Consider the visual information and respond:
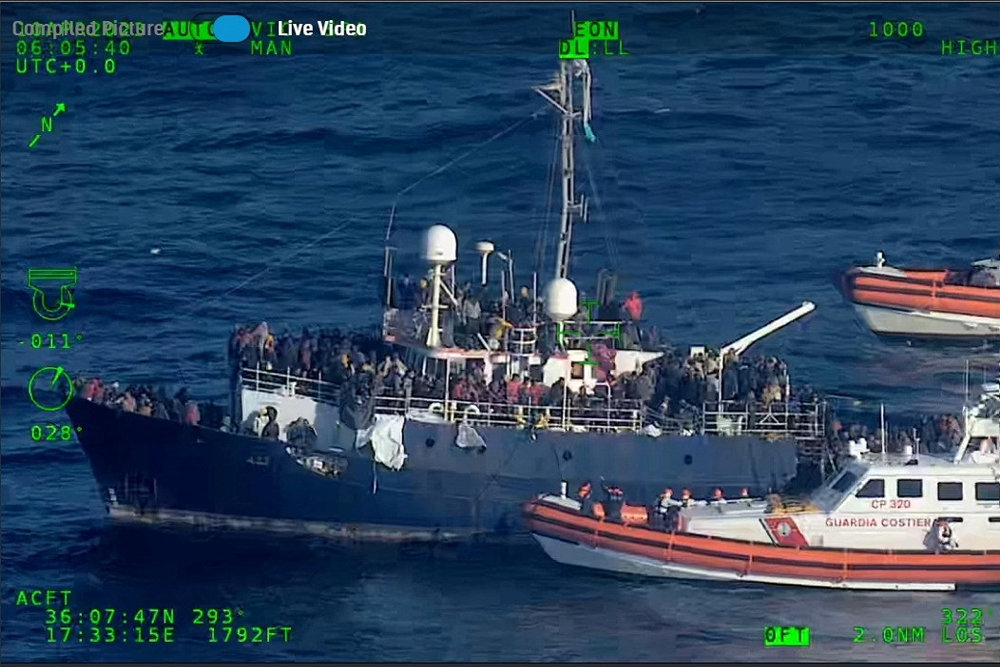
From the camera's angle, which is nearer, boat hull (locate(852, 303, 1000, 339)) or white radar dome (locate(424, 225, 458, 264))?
white radar dome (locate(424, 225, 458, 264))

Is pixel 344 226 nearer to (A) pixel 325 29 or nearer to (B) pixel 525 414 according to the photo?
(B) pixel 525 414

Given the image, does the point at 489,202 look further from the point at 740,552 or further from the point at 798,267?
the point at 740,552

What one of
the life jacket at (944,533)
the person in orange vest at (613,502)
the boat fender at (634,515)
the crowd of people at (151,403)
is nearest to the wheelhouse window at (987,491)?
the life jacket at (944,533)

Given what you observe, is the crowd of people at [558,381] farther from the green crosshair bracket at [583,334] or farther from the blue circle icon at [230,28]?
the blue circle icon at [230,28]

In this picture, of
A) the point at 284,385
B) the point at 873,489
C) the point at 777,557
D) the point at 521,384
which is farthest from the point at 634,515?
the point at 284,385

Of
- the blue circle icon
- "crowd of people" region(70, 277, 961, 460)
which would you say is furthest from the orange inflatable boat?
the blue circle icon

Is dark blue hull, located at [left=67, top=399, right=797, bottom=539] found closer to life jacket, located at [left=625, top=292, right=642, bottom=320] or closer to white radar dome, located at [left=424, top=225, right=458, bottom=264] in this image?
life jacket, located at [left=625, top=292, right=642, bottom=320]

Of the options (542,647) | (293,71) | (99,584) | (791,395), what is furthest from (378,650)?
(293,71)

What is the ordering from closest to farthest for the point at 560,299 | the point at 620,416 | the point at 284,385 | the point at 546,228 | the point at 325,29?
1. the point at 325,29
2. the point at 560,299
3. the point at 620,416
4. the point at 284,385
5. the point at 546,228
